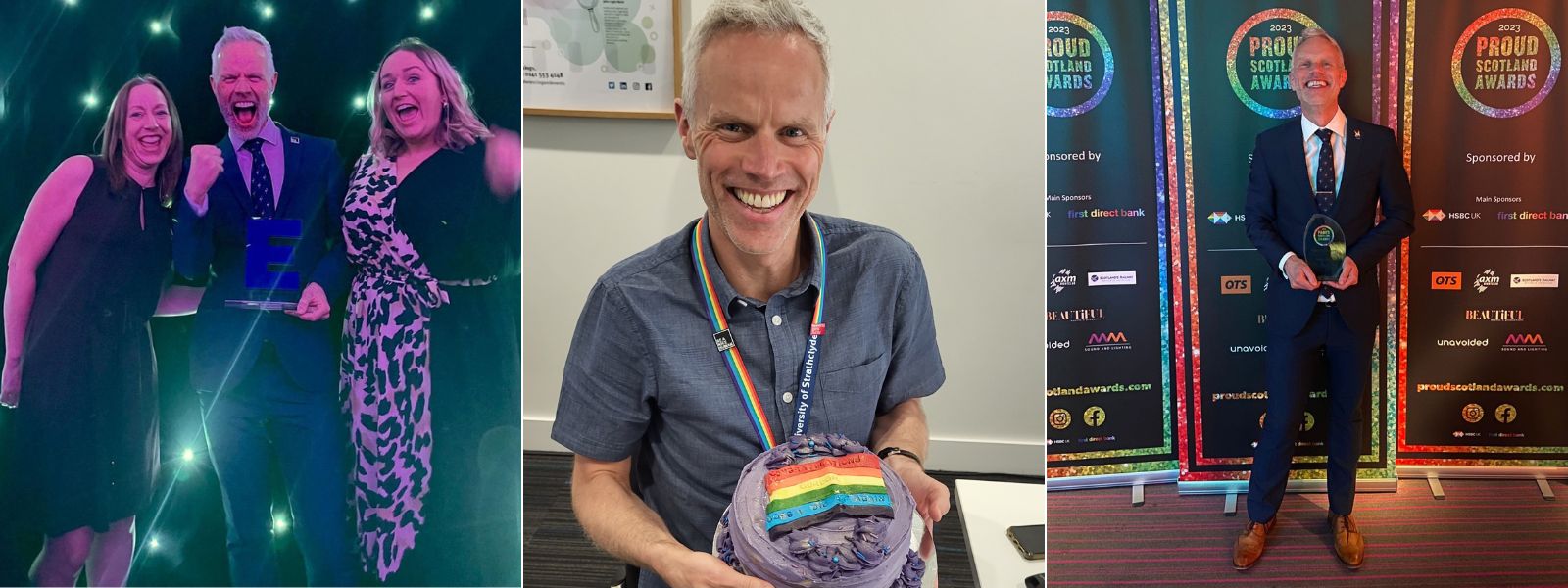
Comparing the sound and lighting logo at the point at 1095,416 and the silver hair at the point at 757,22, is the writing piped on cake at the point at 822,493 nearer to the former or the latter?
the silver hair at the point at 757,22

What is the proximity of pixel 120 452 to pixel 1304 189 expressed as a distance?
2869mm

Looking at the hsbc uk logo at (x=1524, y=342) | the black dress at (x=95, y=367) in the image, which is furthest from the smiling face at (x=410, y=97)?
the hsbc uk logo at (x=1524, y=342)

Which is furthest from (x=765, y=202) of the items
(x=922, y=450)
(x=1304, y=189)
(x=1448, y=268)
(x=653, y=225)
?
(x=1448, y=268)

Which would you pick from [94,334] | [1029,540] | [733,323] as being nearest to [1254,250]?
[1029,540]

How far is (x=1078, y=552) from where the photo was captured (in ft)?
6.82

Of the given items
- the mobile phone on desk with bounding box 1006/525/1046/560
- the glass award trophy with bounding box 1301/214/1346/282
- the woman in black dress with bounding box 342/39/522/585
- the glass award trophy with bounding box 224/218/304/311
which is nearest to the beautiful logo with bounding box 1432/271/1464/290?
the glass award trophy with bounding box 1301/214/1346/282

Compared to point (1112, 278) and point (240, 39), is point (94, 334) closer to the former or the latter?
point (240, 39)

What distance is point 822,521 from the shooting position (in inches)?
44.3

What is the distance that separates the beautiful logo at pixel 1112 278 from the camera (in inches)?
78.2

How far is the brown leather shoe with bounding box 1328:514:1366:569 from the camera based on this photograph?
1.99 m

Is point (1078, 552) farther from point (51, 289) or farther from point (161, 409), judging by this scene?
point (51, 289)

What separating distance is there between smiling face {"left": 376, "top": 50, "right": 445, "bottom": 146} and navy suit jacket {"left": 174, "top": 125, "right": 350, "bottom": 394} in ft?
0.57

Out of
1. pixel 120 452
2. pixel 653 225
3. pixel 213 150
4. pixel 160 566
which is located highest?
pixel 213 150

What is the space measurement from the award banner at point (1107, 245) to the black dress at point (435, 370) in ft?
4.19
